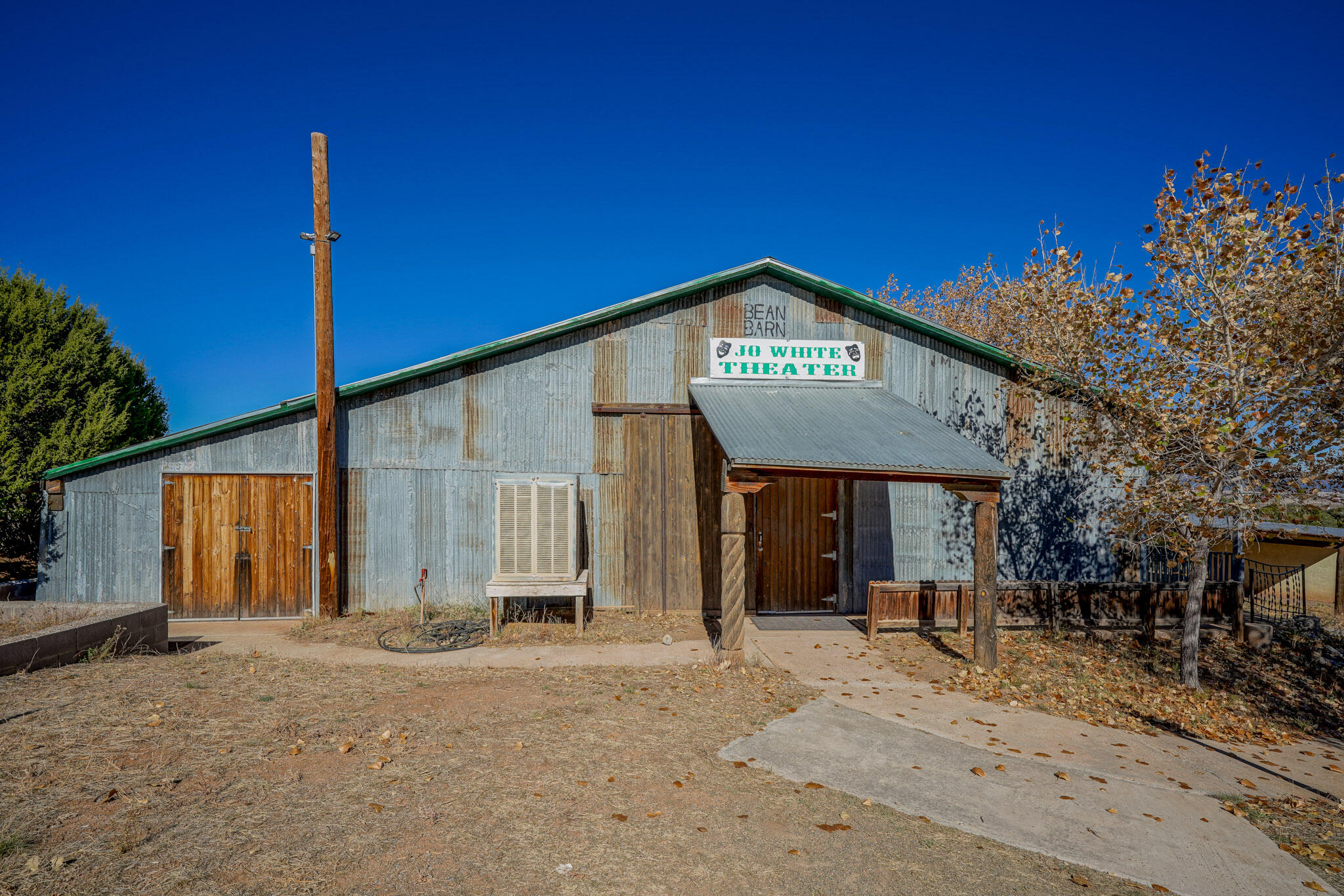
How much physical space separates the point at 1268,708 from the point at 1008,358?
6190 millimetres

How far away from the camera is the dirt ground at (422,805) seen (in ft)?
12.8

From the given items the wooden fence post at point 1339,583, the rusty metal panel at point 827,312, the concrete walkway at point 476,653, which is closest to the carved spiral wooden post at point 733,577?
the concrete walkway at point 476,653

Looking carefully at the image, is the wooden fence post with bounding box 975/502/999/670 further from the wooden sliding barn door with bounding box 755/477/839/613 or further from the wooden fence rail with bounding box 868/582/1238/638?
the wooden sliding barn door with bounding box 755/477/839/613

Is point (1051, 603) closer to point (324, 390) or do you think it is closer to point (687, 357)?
point (687, 357)

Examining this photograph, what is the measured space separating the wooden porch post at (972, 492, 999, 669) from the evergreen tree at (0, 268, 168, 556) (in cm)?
1741

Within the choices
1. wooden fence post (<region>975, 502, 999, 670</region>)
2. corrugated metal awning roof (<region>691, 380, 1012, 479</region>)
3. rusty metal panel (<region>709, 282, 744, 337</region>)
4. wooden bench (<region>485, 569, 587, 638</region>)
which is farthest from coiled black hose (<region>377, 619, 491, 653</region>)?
wooden fence post (<region>975, 502, 999, 670</region>)

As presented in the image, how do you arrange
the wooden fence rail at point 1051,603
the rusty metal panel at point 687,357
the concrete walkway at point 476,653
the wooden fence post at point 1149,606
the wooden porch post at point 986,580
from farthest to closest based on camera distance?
the rusty metal panel at point 687,357 < the wooden fence post at point 1149,606 < the wooden fence rail at point 1051,603 < the wooden porch post at point 986,580 < the concrete walkway at point 476,653

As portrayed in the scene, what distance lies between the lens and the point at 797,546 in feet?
39.7

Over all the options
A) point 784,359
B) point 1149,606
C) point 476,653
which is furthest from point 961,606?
point 476,653

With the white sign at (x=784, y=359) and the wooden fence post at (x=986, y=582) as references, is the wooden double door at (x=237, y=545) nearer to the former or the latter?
the white sign at (x=784, y=359)

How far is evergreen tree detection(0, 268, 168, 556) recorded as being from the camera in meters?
13.8

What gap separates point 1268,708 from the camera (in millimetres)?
8586

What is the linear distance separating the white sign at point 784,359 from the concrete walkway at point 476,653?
4741 millimetres

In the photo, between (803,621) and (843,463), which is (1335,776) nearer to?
(843,463)
